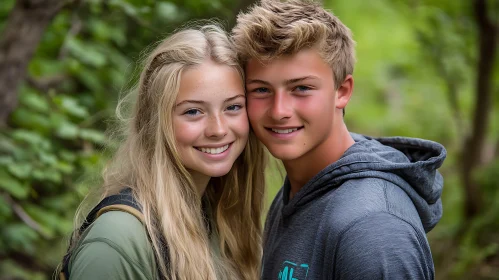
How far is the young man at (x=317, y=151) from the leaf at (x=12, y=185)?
5.72ft

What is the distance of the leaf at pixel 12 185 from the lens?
3506mm

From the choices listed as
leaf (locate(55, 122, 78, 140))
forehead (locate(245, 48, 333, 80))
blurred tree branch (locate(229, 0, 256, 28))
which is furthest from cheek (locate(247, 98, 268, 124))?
blurred tree branch (locate(229, 0, 256, 28))

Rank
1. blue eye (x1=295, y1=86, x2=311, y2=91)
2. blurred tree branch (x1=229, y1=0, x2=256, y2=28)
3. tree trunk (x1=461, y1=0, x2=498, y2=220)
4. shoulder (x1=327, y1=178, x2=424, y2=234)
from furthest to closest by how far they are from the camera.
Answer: tree trunk (x1=461, y1=0, x2=498, y2=220) → blurred tree branch (x1=229, y1=0, x2=256, y2=28) → blue eye (x1=295, y1=86, x2=311, y2=91) → shoulder (x1=327, y1=178, x2=424, y2=234)

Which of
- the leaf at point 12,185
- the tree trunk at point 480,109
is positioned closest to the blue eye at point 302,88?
the leaf at point 12,185

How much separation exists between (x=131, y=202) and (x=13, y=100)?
162 cm

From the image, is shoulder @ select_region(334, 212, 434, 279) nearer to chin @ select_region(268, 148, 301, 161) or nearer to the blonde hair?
chin @ select_region(268, 148, 301, 161)

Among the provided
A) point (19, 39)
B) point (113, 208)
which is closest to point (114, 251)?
point (113, 208)

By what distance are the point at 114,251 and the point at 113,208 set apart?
196 mm

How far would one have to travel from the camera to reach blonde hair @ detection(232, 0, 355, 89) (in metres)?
2.36

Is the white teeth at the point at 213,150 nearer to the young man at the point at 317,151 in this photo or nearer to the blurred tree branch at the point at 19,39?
the young man at the point at 317,151

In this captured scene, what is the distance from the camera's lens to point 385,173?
2.29m

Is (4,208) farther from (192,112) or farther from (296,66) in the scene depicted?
(296,66)

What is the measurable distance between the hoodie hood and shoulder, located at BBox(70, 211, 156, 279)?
74cm

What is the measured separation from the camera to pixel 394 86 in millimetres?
11453
